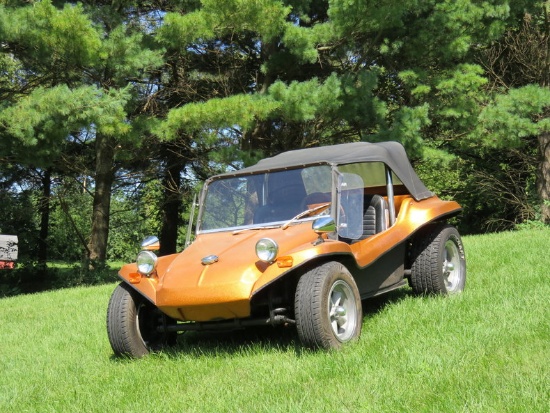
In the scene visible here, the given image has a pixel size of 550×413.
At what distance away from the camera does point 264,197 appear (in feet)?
20.9

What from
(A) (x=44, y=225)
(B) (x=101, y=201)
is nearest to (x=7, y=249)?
(B) (x=101, y=201)

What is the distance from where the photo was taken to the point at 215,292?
5094 millimetres

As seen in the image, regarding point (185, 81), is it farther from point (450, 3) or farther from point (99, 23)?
point (450, 3)

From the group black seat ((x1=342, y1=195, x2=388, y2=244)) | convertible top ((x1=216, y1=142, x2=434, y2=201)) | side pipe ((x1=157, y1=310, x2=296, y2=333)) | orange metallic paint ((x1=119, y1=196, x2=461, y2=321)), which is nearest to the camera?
orange metallic paint ((x1=119, y1=196, x2=461, y2=321))

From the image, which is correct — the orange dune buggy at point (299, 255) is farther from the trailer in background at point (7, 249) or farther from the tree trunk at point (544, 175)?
the trailer in background at point (7, 249)

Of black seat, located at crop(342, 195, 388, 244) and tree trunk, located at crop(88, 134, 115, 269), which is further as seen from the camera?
tree trunk, located at crop(88, 134, 115, 269)

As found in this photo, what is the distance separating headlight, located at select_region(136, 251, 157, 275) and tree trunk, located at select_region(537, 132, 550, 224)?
53.1ft

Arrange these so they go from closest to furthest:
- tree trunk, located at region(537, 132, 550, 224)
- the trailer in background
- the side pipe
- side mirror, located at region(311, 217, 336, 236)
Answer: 1. the side pipe
2. side mirror, located at region(311, 217, 336, 236)
3. tree trunk, located at region(537, 132, 550, 224)
4. the trailer in background

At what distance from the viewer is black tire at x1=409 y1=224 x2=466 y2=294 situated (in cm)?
681

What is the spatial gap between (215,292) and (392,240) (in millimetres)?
2099

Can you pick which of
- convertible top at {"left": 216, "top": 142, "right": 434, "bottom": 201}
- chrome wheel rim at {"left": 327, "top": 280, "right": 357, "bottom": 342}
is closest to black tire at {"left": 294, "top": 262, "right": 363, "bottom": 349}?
chrome wheel rim at {"left": 327, "top": 280, "right": 357, "bottom": 342}

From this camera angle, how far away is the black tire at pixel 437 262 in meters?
6.81

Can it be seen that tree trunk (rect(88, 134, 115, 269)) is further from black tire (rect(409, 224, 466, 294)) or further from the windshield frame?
black tire (rect(409, 224, 466, 294))

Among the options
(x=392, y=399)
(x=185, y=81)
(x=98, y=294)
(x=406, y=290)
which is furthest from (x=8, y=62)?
(x=392, y=399)
